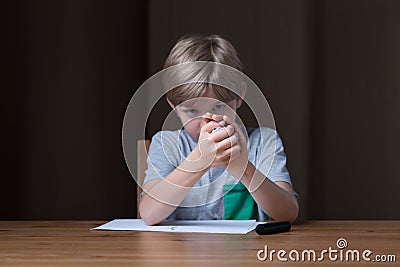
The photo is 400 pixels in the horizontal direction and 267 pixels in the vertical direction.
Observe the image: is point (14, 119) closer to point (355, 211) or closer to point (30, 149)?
point (30, 149)

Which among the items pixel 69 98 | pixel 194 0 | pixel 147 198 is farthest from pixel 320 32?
pixel 147 198

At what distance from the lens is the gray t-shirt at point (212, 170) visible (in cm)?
157

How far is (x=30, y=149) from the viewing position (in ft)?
7.55

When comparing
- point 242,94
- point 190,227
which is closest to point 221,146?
point 190,227

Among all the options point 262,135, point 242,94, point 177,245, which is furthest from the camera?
point 262,135

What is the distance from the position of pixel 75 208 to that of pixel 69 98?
370 mm

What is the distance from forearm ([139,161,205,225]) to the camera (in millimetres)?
1366

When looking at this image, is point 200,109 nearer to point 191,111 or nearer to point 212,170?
point 191,111

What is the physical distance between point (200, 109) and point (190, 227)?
285 mm

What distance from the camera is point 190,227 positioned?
1.27 m

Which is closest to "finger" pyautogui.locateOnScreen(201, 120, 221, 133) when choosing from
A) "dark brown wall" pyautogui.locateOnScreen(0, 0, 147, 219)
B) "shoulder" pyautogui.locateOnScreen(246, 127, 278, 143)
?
"shoulder" pyautogui.locateOnScreen(246, 127, 278, 143)

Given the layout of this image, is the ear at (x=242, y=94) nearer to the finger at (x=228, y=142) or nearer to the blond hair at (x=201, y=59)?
the blond hair at (x=201, y=59)

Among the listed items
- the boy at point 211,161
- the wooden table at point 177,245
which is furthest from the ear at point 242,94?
the wooden table at point 177,245

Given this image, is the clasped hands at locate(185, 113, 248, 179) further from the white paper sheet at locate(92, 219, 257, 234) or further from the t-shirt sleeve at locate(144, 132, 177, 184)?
the t-shirt sleeve at locate(144, 132, 177, 184)
